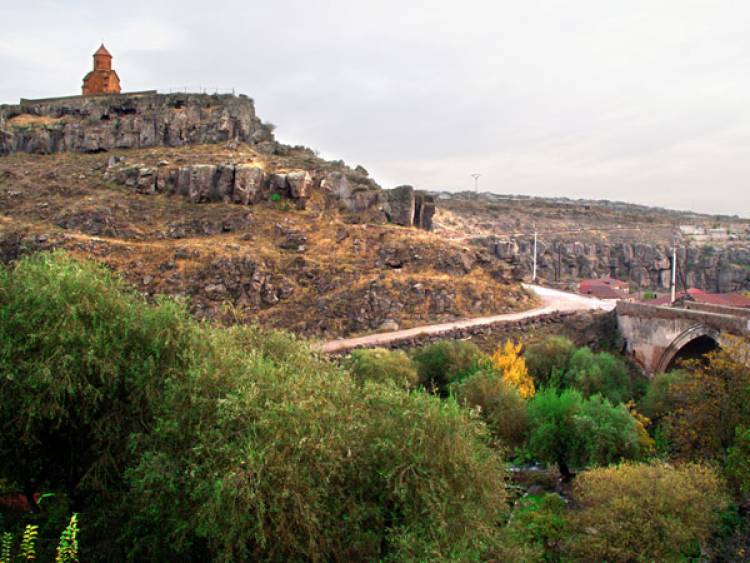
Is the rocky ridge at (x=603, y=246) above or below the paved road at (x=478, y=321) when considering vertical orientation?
above

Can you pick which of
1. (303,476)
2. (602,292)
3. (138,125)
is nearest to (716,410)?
(303,476)

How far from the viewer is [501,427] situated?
2047 centimetres

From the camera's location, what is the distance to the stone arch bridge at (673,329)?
26.6 metres

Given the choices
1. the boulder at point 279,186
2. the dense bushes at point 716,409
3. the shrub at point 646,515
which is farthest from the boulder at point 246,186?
the shrub at point 646,515

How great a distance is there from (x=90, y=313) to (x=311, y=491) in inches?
251

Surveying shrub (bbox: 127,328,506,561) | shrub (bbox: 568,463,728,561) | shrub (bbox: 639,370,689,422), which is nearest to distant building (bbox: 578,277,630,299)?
shrub (bbox: 639,370,689,422)

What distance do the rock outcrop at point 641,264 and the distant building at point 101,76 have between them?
48.2m

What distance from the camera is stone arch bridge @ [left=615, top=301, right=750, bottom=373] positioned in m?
26.6

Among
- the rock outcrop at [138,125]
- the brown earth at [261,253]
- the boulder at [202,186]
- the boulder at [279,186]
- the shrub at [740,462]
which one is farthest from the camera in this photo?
the rock outcrop at [138,125]

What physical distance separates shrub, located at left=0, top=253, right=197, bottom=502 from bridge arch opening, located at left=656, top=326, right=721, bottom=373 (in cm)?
2486

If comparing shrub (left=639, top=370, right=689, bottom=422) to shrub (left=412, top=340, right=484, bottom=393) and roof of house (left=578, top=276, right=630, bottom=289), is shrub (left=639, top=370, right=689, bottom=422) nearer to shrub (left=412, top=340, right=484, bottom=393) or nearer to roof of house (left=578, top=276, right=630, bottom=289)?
shrub (left=412, top=340, right=484, bottom=393)

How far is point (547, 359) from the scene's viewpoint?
92.8ft

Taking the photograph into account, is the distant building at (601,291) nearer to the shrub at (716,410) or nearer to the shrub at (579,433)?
the shrub at (579,433)

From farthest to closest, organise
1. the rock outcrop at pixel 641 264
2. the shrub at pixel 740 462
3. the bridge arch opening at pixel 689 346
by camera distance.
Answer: the rock outcrop at pixel 641 264
the bridge arch opening at pixel 689 346
the shrub at pixel 740 462
